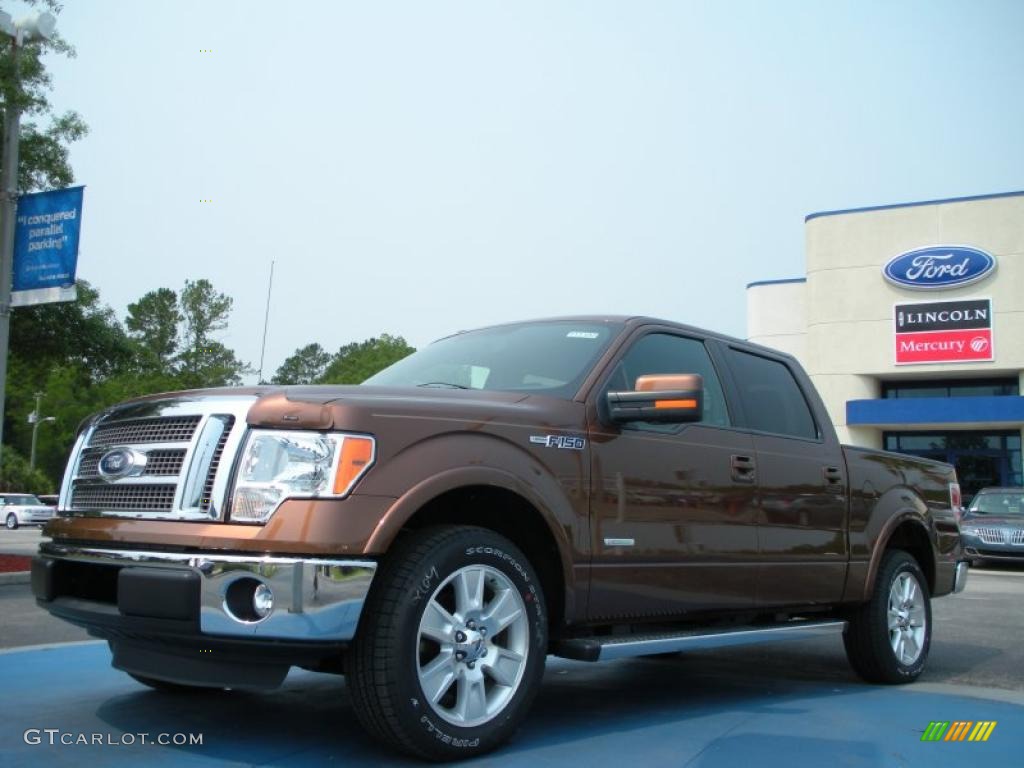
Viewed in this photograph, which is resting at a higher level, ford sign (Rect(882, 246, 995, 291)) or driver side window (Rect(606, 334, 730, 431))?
ford sign (Rect(882, 246, 995, 291))

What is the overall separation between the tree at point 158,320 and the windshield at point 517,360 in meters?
76.1

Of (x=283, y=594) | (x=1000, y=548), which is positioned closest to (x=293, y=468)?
(x=283, y=594)

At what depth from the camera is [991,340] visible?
34.8m

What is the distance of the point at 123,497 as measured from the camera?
4.09 metres

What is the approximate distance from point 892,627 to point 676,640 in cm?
237

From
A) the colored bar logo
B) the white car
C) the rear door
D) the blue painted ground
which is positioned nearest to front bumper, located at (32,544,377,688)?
the blue painted ground

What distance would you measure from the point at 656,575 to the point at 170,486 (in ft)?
6.96

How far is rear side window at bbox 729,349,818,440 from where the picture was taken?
5.88 meters

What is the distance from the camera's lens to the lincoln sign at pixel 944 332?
1378 inches

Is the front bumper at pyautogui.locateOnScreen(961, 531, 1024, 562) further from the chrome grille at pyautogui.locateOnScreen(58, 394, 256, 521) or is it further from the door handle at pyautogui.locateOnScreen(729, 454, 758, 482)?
the chrome grille at pyautogui.locateOnScreen(58, 394, 256, 521)

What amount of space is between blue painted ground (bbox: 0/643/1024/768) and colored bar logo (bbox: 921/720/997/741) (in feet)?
0.18

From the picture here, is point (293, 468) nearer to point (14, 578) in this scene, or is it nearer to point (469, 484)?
point (469, 484)

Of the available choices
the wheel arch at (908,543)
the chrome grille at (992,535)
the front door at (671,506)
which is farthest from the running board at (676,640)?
the chrome grille at (992,535)

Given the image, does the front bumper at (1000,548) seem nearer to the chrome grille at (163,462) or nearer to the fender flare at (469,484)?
the fender flare at (469,484)
